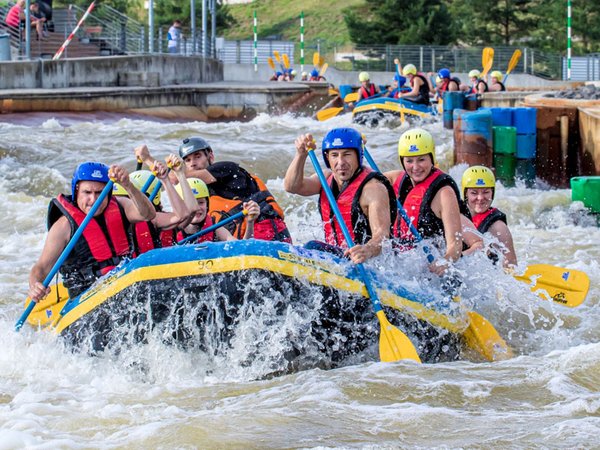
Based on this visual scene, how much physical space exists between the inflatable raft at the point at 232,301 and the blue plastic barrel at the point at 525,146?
8085 mm

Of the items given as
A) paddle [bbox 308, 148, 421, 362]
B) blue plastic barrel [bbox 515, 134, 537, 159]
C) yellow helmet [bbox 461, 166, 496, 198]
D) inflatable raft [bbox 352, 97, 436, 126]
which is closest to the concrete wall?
inflatable raft [bbox 352, 97, 436, 126]

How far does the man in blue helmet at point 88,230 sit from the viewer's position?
634cm

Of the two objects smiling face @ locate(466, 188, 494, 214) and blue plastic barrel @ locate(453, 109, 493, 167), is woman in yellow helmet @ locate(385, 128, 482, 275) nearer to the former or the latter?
smiling face @ locate(466, 188, 494, 214)

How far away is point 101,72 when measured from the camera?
23.6 metres

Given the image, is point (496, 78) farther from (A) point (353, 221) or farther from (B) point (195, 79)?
(A) point (353, 221)

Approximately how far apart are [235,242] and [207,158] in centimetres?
214

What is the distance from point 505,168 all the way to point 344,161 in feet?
25.5

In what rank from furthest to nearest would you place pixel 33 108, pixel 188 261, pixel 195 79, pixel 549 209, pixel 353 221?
pixel 195 79, pixel 33 108, pixel 549 209, pixel 353 221, pixel 188 261

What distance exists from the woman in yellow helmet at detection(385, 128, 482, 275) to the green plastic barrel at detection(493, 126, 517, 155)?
269 inches

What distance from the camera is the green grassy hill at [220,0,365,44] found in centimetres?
4756

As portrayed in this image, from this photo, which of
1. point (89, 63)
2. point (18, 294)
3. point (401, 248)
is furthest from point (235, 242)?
point (89, 63)

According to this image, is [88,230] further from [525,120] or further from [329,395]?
[525,120]

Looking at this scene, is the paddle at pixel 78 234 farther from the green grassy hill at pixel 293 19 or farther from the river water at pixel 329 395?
the green grassy hill at pixel 293 19

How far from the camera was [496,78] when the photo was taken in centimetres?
2461
